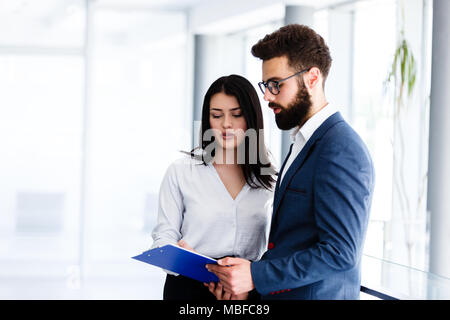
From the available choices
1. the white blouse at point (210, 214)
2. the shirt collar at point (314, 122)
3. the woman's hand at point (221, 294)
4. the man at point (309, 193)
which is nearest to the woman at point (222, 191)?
the white blouse at point (210, 214)

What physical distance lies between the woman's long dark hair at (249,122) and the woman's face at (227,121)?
2 cm

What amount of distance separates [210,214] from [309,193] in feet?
1.92

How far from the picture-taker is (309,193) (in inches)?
60.1

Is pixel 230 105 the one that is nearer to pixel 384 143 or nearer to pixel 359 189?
pixel 359 189

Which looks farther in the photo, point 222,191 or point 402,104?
point 402,104

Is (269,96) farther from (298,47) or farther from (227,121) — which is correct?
(227,121)

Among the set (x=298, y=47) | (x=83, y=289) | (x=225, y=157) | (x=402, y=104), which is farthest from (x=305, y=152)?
(x=83, y=289)

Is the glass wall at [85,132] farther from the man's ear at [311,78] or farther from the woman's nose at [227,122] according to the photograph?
the man's ear at [311,78]

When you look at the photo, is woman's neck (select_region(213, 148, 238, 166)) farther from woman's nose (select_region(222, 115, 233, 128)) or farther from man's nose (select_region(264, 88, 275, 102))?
man's nose (select_region(264, 88, 275, 102))

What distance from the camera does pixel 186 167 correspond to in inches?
83.4

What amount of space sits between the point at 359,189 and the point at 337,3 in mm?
3420

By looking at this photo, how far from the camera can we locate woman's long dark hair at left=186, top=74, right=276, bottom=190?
2.06 meters

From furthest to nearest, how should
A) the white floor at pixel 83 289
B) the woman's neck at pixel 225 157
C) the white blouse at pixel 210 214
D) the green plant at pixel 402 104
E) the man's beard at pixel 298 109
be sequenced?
1. the white floor at pixel 83 289
2. the green plant at pixel 402 104
3. the woman's neck at pixel 225 157
4. the white blouse at pixel 210 214
5. the man's beard at pixel 298 109

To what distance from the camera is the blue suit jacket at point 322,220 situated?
1.44m
